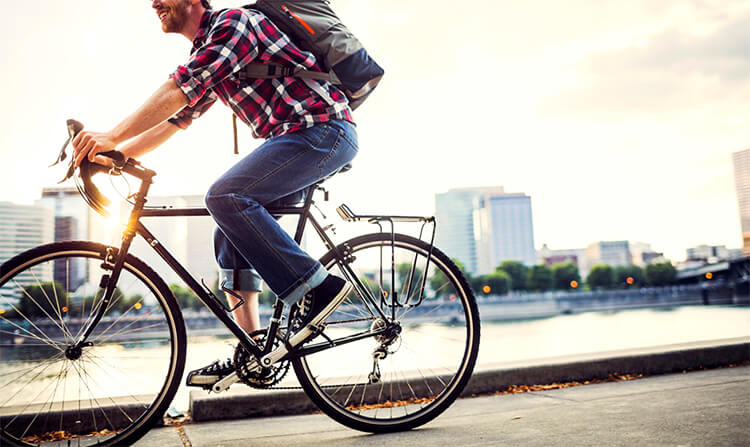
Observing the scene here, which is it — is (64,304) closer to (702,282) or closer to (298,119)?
(298,119)

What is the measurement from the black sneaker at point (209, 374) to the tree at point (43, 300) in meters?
0.57

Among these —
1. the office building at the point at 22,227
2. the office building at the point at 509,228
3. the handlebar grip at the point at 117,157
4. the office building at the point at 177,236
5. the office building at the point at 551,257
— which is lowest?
the office building at the point at 177,236

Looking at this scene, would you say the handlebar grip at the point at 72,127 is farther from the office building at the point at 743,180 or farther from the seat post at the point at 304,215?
the office building at the point at 743,180

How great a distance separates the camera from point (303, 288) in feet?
7.26

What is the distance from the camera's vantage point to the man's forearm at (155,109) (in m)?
2.03

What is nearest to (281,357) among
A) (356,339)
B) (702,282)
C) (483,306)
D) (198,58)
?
(356,339)

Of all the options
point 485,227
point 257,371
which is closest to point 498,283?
point 485,227

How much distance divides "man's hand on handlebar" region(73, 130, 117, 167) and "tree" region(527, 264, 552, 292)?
355 feet

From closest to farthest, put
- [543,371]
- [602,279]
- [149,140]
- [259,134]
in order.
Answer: [259,134] < [149,140] < [543,371] < [602,279]

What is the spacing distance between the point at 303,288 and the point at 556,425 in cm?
125

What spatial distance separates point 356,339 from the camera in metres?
2.47

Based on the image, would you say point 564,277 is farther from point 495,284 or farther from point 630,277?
point 630,277

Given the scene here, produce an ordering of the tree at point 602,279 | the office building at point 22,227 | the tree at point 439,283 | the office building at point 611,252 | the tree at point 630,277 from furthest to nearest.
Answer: the office building at point 611,252
the tree at point 630,277
the tree at point 602,279
the office building at point 22,227
the tree at point 439,283

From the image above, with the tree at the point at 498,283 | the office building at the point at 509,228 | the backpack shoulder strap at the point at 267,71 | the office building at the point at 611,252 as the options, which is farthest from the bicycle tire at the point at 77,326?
the office building at the point at 611,252
